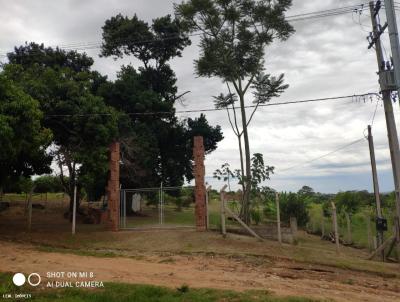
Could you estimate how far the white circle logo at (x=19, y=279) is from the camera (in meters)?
7.84

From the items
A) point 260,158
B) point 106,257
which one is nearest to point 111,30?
point 260,158

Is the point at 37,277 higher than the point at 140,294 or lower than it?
higher

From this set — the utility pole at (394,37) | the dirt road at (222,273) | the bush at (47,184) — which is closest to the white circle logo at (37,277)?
the dirt road at (222,273)

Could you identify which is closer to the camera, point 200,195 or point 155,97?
point 200,195

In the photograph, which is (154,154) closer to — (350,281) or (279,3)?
(279,3)

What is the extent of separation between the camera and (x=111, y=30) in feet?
104

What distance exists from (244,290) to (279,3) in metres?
17.5

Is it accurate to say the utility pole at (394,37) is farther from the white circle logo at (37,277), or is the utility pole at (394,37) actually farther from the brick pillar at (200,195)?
the brick pillar at (200,195)

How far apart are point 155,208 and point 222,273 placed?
18.8 meters

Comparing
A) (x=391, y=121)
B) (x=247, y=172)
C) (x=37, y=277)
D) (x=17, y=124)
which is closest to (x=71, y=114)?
(x=17, y=124)

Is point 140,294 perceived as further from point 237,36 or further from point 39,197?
point 39,197

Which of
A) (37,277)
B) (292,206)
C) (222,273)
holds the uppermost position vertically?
(292,206)

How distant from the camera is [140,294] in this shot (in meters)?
7.13

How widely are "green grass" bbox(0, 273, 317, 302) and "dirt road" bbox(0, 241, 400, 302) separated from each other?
22.8 inches
